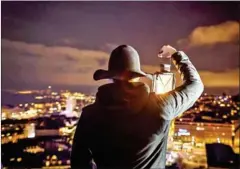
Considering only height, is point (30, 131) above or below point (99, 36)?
below

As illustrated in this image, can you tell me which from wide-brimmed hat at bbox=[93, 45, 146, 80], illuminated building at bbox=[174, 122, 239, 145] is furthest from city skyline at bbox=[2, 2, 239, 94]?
wide-brimmed hat at bbox=[93, 45, 146, 80]

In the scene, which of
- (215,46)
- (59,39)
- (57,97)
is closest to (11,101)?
(57,97)

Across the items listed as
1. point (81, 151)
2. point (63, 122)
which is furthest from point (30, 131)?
point (81, 151)

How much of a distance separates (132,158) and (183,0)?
1.05m

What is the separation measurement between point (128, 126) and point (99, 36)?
31.3 inches

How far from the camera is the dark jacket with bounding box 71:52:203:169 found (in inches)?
56.9

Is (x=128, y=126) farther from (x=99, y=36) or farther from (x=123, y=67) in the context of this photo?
(x=99, y=36)

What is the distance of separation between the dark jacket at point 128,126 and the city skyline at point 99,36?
635mm

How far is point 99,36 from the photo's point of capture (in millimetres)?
2146

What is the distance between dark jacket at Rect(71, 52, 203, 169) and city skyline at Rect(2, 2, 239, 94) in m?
0.63

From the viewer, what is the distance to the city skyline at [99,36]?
2125 millimetres

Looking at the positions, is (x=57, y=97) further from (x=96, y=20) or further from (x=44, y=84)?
(x=96, y=20)

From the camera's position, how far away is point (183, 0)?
218 cm

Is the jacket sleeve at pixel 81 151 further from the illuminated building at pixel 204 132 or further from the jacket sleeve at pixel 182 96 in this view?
the illuminated building at pixel 204 132
